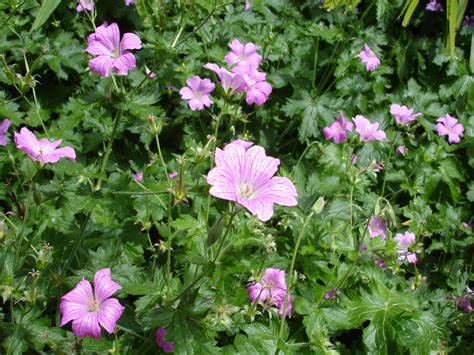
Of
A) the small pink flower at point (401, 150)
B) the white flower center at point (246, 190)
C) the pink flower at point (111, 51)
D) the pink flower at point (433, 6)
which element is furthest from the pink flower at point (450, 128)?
the white flower center at point (246, 190)

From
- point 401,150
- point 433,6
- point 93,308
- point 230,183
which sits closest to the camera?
point 230,183

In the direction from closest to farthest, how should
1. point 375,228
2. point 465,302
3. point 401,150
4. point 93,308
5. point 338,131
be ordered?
point 93,308 < point 375,228 < point 465,302 < point 338,131 < point 401,150

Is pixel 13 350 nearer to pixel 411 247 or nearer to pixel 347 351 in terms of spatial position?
pixel 347 351

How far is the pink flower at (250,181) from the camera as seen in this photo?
3.63 ft

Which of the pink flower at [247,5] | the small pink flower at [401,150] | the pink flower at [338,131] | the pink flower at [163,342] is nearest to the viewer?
the pink flower at [163,342]

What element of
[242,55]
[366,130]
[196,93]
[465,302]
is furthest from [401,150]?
[196,93]

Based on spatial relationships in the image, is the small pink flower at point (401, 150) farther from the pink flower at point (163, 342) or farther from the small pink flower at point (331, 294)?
the pink flower at point (163, 342)

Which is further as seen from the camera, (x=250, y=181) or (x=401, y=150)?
(x=401, y=150)

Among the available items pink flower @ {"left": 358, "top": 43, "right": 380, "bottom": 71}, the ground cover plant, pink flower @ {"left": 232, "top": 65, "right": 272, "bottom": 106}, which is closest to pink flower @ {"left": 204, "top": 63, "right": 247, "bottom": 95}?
the ground cover plant

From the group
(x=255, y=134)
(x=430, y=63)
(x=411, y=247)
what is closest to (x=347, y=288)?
(x=411, y=247)

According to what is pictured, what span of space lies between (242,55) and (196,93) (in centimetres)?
28

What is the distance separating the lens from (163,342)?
1507 millimetres

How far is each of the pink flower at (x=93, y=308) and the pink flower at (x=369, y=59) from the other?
6.53ft

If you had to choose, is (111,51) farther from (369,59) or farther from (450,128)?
(450,128)
